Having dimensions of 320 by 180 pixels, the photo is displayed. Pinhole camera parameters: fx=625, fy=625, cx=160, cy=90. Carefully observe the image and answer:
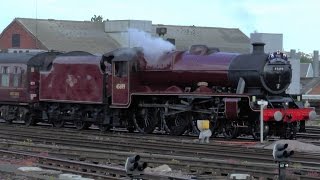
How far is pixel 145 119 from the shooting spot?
78.5ft

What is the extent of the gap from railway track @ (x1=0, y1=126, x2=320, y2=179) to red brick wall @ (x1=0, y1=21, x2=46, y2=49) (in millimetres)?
44188

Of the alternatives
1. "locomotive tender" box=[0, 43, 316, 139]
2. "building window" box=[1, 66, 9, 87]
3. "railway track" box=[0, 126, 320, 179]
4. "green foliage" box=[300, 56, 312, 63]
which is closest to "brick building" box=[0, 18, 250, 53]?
"building window" box=[1, 66, 9, 87]

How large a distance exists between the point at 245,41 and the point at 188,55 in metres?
55.1

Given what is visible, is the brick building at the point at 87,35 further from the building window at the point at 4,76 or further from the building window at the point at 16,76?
the building window at the point at 16,76

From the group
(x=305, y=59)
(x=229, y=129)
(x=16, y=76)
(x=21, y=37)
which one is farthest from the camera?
(x=305, y=59)

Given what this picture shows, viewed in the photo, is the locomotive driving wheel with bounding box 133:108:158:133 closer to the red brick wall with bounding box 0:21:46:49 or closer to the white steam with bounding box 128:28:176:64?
the white steam with bounding box 128:28:176:64

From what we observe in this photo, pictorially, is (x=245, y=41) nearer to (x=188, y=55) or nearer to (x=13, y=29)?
(x=13, y=29)

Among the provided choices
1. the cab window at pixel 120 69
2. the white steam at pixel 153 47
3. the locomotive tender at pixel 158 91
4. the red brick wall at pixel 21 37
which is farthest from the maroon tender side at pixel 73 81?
the red brick wall at pixel 21 37

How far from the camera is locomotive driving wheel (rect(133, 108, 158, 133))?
2348 cm

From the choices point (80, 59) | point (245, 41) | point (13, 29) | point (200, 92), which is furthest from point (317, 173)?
point (245, 41)

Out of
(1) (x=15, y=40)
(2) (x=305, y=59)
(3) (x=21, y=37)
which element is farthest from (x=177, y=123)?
(2) (x=305, y=59)

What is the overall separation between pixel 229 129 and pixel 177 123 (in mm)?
2130

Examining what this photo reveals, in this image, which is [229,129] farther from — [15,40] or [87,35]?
[15,40]

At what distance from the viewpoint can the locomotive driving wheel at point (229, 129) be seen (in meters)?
21.0
